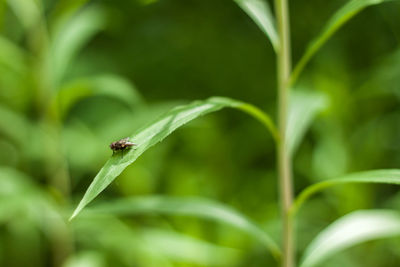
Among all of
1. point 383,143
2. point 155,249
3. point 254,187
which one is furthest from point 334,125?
point 155,249

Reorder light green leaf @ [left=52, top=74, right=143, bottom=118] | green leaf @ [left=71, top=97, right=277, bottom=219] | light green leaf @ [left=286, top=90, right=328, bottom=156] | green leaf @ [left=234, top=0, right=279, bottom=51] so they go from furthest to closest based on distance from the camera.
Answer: light green leaf @ [left=52, top=74, right=143, bottom=118] → light green leaf @ [left=286, top=90, right=328, bottom=156] → green leaf @ [left=234, top=0, right=279, bottom=51] → green leaf @ [left=71, top=97, right=277, bottom=219]

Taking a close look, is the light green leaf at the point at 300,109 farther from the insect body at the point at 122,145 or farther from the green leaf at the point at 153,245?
the green leaf at the point at 153,245

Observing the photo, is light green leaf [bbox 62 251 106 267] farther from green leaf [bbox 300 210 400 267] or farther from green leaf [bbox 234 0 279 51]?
green leaf [bbox 234 0 279 51]

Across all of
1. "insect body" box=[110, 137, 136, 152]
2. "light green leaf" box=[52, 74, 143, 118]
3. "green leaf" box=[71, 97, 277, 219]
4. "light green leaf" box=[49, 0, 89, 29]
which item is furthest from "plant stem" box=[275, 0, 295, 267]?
"light green leaf" box=[49, 0, 89, 29]

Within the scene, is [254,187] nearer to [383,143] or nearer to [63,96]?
[383,143]

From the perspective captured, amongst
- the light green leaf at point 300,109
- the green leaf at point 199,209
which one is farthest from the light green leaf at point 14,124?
the light green leaf at point 300,109

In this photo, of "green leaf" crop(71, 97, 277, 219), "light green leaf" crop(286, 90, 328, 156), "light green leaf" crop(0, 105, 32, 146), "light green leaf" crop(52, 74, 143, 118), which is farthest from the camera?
"light green leaf" crop(0, 105, 32, 146)
